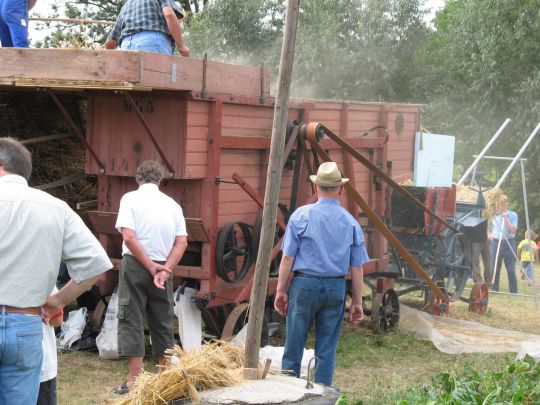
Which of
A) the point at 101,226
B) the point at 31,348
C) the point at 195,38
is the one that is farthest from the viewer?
the point at 195,38

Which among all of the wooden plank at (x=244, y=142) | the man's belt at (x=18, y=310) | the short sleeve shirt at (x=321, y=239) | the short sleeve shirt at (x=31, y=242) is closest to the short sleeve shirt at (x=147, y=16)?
the wooden plank at (x=244, y=142)

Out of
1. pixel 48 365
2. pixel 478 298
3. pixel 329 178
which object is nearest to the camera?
pixel 48 365

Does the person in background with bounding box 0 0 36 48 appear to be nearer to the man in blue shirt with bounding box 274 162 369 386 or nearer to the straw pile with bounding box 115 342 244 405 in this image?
the man in blue shirt with bounding box 274 162 369 386

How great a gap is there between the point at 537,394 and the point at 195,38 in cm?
1697

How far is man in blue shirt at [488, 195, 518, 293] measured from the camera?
47.7 ft

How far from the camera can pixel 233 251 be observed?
816 cm

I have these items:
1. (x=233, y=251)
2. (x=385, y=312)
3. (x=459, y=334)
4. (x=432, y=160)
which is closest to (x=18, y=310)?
(x=233, y=251)

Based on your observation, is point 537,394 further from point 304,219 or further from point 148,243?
point 148,243

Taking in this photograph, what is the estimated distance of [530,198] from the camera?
2334 centimetres

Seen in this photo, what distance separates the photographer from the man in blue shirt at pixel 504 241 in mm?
14547

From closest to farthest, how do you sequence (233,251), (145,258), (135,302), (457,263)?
1. (145,258)
2. (135,302)
3. (233,251)
4. (457,263)

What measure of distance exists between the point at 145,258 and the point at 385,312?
145 inches

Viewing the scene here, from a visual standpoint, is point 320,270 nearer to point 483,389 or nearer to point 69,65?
point 483,389

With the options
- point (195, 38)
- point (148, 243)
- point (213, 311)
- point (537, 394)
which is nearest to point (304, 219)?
point (148, 243)
